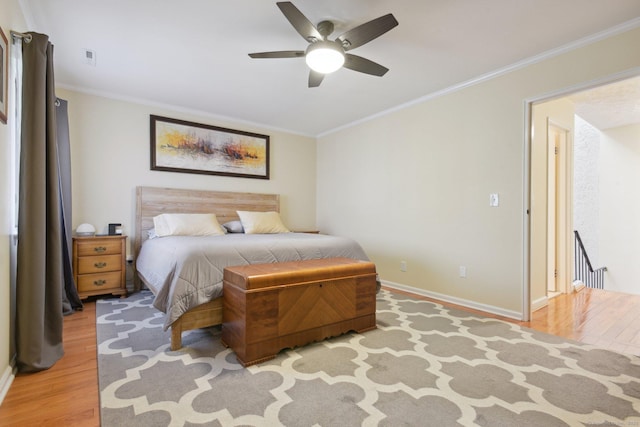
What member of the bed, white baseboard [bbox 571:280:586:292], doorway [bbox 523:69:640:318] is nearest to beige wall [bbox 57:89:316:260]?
the bed

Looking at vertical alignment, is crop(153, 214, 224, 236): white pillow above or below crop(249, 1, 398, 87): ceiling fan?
below

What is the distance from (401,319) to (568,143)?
3120 mm

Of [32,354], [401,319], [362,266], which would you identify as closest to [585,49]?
[362,266]

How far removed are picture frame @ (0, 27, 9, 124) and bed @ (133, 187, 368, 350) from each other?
1268 millimetres

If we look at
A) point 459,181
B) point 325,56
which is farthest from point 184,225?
point 459,181

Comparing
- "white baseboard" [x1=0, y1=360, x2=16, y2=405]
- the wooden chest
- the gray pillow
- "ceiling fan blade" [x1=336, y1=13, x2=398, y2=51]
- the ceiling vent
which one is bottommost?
"white baseboard" [x1=0, y1=360, x2=16, y2=405]

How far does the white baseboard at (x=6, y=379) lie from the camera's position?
1595 mm

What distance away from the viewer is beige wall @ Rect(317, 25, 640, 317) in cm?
282

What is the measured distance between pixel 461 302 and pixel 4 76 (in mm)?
4056

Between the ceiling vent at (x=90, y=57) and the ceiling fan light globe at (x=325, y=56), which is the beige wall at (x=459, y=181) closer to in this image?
the ceiling fan light globe at (x=325, y=56)

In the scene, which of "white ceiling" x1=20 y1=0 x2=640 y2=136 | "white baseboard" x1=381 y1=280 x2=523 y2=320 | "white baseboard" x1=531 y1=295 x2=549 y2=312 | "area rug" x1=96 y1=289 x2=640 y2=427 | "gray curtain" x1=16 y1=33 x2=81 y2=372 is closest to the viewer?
"area rug" x1=96 y1=289 x2=640 y2=427

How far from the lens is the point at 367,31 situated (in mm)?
2068

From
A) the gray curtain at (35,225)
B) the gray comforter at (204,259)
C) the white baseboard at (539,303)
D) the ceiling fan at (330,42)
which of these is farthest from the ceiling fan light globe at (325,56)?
the white baseboard at (539,303)

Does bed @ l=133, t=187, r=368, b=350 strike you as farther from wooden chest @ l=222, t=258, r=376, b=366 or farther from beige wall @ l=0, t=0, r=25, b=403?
beige wall @ l=0, t=0, r=25, b=403
